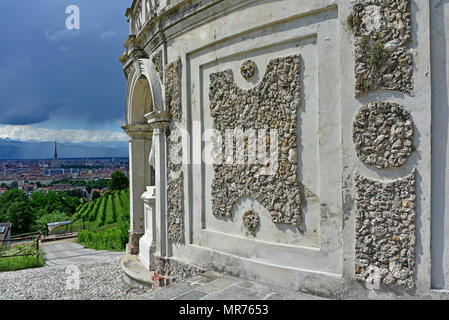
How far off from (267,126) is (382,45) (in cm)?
156

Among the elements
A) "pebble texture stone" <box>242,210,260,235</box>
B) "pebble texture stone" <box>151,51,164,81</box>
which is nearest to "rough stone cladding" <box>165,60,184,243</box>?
"pebble texture stone" <box>151,51,164,81</box>

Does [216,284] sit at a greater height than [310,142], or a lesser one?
lesser

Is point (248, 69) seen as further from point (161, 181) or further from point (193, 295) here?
point (193, 295)

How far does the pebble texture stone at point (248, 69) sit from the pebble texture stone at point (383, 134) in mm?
1532

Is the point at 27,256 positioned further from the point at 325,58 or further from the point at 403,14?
the point at 403,14

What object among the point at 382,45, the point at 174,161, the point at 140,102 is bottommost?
the point at 174,161

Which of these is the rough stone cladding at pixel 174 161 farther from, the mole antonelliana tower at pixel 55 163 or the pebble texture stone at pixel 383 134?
the mole antonelliana tower at pixel 55 163

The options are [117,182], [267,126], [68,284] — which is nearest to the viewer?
[267,126]

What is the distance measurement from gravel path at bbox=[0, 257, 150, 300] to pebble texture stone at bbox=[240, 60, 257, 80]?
455 cm

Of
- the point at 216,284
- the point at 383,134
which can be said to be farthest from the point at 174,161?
the point at 383,134

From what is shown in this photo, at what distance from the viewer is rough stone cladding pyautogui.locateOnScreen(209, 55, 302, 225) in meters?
3.71

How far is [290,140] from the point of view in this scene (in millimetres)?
3729

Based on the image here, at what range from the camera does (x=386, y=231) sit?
3102 mm

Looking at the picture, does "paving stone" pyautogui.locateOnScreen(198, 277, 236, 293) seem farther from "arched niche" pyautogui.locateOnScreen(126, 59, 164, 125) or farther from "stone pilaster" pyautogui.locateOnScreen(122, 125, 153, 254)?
"arched niche" pyautogui.locateOnScreen(126, 59, 164, 125)
